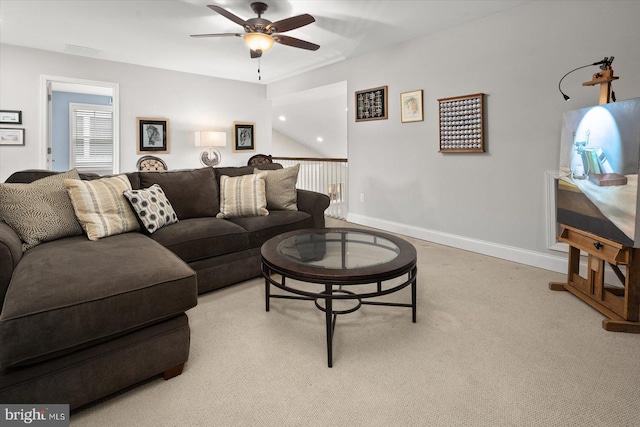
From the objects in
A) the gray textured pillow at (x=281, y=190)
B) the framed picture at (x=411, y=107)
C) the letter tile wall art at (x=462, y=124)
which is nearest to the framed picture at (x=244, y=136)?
the framed picture at (x=411, y=107)

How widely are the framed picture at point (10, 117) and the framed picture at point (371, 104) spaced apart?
447 centimetres

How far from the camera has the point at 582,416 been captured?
4.57 ft

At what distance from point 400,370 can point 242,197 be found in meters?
2.04

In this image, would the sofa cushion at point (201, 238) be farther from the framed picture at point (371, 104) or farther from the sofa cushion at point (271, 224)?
the framed picture at point (371, 104)

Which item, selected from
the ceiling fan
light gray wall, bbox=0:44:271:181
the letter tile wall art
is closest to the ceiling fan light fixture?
the ceiling fan

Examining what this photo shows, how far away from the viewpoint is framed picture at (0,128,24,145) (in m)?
4.45

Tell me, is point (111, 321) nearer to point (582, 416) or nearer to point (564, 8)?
point (582, 416)

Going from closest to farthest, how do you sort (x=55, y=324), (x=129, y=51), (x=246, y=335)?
(x=55, y=324) → (x=246, y=335) → (x=129, y=51)

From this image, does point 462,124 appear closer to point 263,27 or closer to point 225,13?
point 263,27

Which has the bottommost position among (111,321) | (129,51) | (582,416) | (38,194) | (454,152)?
(582,416)

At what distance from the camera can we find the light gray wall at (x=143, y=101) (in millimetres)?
4527

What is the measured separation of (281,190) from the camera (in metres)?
3.38

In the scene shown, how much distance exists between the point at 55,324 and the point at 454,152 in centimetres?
371

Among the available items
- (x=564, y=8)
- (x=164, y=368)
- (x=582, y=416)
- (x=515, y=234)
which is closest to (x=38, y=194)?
(x=164, y=368)
